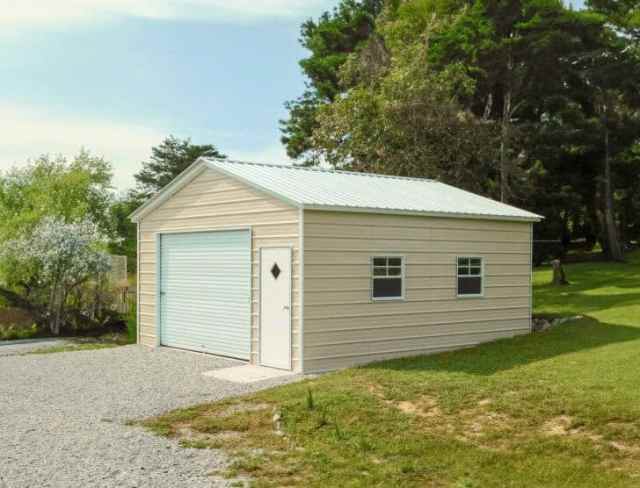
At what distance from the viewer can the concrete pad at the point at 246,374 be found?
11.4 metres

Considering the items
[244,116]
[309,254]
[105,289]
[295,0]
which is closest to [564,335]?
[309,254]

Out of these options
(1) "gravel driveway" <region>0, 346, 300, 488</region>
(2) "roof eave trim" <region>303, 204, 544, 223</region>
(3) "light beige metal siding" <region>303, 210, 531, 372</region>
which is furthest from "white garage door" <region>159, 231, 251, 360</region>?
(2) "roof eave trim" <region>303, 204, 544, 223</region>

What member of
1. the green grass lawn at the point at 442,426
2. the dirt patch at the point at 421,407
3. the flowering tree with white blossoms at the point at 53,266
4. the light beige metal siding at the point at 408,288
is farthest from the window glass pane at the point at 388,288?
the flowering tree with white blossoms at the point at 53,266

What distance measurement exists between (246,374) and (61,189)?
29.5m

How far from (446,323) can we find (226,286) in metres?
4.42

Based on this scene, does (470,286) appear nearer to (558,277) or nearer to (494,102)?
(558,277)

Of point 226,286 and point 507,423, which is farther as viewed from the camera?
point 226,286

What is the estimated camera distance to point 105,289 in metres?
20.6

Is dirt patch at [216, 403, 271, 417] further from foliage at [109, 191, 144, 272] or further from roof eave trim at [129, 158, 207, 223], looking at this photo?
foliage at [109, 191, 144, 272]

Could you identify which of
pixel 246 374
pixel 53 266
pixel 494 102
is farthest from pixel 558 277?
pixel 53 266

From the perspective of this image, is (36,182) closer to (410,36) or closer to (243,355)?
(410,36)

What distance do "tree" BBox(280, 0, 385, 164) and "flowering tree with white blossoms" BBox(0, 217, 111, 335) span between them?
1533 centimetres

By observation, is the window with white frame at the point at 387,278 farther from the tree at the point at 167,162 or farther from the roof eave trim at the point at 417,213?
the tree at the point at 167,162

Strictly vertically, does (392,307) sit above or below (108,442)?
above
